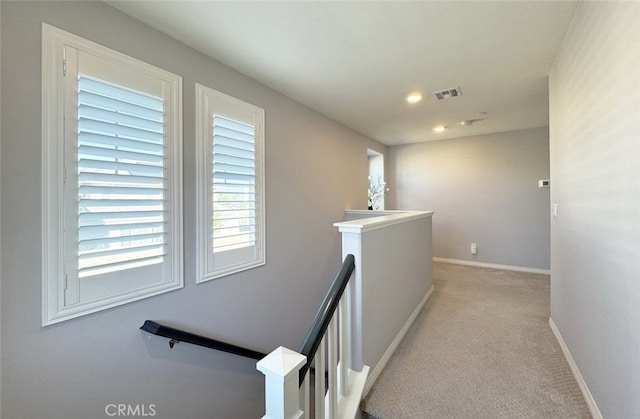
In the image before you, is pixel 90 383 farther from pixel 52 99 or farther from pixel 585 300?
pixel 585 300

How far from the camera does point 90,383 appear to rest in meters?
1.45

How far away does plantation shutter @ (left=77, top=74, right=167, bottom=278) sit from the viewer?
1450mm

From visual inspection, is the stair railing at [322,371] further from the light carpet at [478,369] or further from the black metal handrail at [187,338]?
the black metal handrail at [187,338]

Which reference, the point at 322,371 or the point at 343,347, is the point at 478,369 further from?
the point at 322,371

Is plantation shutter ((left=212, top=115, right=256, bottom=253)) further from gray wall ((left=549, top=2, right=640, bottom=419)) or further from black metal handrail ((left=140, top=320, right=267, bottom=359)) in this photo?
gray wall ((left=549, top=2, right=640, bottom=419))

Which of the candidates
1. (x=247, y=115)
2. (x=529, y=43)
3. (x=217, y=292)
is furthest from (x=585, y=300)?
(x=247, y=115)

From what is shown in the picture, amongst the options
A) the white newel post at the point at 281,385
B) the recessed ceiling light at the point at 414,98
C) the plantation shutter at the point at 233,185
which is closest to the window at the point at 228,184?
the plantation shutter at the point at 233,185

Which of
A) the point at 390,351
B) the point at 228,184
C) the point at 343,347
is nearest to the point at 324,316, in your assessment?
the point at 343,347

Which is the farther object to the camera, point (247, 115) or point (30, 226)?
point (247, 115)

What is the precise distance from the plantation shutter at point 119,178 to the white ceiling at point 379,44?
0.60m

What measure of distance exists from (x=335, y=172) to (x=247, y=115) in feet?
5.51

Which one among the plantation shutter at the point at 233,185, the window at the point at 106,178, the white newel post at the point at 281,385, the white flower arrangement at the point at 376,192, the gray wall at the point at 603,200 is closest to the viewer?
the white newel post at the point at 281,385

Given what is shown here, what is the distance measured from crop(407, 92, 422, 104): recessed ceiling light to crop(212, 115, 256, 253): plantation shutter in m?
1.79

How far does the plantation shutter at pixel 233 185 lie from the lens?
2133mm
